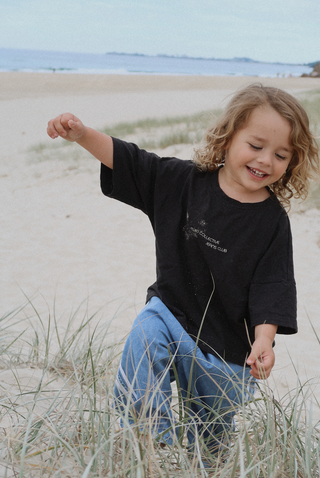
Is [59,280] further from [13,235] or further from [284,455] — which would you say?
[284,455]

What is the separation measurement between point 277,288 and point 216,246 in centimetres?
25

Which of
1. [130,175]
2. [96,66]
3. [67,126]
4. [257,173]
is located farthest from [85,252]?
[96,66]

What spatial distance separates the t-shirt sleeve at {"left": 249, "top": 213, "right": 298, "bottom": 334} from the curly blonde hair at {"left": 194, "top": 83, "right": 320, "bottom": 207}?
0.20 meters

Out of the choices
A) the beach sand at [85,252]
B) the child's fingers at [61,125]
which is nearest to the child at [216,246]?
the child's fingers at [61,125]

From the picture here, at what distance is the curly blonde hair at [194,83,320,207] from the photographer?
5.00 ft

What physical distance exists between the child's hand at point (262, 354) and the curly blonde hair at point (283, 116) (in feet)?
1.70

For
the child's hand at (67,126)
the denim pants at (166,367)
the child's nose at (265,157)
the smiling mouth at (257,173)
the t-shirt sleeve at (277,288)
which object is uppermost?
the child's hand at (67,126)

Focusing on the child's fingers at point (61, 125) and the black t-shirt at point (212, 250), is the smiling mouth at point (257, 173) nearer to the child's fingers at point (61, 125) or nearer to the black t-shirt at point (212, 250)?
the black t-shirt at point (212, 250)

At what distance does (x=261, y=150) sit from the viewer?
1526 millimetres

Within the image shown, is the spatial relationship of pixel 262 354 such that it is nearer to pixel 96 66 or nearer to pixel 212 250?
pixel 212 250

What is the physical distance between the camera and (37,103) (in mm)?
16062

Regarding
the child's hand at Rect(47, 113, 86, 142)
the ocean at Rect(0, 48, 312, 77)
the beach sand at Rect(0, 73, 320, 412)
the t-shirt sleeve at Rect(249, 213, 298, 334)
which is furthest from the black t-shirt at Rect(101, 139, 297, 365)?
the ocean at Rect(0, 48, 312, 77)

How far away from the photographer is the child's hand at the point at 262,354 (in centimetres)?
145

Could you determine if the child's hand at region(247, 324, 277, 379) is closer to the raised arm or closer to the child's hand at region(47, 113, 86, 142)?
the raised arm
